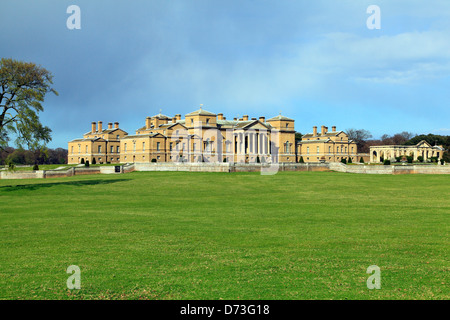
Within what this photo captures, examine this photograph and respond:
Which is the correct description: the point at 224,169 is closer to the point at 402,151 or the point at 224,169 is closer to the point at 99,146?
the point at 99,146

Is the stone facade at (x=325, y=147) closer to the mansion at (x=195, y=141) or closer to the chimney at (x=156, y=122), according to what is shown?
the mansion at (x=195, y=141)

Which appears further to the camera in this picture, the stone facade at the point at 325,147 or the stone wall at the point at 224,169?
the stone facade at the point at 325,147

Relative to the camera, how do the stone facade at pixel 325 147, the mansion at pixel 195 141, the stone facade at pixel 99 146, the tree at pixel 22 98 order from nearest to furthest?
the tree at pixel 22 98, the mansion at pixel 195 141, the stone facade at pixel 99 146, the stone facade at pixel 325 147

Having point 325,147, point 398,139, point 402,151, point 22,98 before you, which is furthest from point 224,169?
point 398,139

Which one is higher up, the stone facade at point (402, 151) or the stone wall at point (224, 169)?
the stone facade at point (402, 151)

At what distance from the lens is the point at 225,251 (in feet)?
41.5

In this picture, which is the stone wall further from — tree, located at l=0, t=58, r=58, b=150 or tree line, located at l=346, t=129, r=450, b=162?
tree line, located at l=346, t=129, r=450, b=162

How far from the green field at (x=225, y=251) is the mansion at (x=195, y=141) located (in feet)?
214

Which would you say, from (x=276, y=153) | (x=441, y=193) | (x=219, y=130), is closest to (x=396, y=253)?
(x=441, y=193)

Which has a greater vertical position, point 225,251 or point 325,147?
point 325,147

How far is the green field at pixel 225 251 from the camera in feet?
30.5

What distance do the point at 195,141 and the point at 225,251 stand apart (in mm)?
79823

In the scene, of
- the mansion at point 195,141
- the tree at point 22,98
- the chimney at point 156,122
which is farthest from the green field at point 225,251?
the chimney at point 156,122
